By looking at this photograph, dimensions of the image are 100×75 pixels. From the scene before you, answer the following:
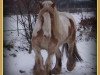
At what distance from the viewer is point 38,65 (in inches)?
82.1

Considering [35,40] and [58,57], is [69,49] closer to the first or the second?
[58,57]

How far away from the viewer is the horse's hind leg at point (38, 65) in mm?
2074

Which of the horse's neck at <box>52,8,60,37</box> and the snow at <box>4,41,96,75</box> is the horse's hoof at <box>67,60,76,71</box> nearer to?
the snow at <box>4,41,96,75</box>

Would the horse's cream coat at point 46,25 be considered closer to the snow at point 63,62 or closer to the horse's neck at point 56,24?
the horse's neck at point 56,24

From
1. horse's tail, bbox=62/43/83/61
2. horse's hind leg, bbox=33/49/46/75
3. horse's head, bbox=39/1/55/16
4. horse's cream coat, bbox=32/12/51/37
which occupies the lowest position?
horse's hind leg, bbox=33/49/46/75

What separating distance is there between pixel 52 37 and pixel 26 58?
0.81 ft

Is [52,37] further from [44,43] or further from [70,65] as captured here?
[70,65]

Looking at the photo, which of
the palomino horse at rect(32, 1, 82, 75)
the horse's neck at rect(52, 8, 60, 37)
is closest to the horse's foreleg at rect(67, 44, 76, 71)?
the palomino horse at rect(32, 1, 82, 75)

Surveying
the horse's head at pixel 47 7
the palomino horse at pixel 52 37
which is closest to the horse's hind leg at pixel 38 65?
the palomino horse at pixel 52 37

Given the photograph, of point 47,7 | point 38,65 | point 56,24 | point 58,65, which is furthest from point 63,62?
point 47,7

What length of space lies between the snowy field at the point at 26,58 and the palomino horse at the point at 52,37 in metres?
0.03

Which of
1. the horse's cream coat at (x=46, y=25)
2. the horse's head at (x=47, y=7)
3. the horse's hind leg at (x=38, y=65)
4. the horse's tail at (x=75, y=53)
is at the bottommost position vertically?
the horse's hind leg at (x=38, y=65)

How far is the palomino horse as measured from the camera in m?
2.08

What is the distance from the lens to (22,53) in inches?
81.6
